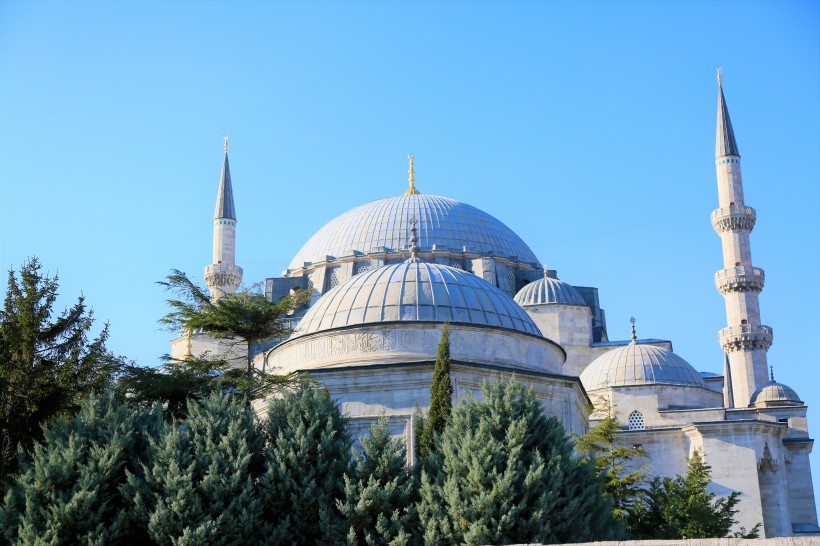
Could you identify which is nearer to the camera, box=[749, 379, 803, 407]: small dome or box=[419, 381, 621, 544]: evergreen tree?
box=[419, 381, 621, 544]: evergreen tree

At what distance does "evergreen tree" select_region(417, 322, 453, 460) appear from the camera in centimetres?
1352

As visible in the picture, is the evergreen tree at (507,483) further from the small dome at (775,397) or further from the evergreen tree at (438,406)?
the small dome at (775,397)

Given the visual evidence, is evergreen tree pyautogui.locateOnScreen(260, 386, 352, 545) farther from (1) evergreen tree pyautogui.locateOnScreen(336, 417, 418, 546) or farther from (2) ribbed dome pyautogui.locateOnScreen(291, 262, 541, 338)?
(2) ribbed dome pyautogui.locateOnScreen(291, 262, 541, 338)

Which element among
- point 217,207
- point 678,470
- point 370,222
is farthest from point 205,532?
point 217,207

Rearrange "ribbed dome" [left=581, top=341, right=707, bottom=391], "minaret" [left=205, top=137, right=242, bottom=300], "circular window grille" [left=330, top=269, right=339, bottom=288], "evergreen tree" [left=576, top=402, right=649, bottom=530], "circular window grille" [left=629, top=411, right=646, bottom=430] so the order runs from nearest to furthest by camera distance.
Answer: "evergreen tree" [left=576, top=402, right=649, bottom=530] < "circular window grille" [left=629, top=411, right=646, bottom=430] < "ribbed dome" [left=581, top=341, right=707, bottom=391] < "circular window grille" [left=330, top=269, right=339, bottom=288] < "minaret" [left=205, top=137, right=242, bottom=300]

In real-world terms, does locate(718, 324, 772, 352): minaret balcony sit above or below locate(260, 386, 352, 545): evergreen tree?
above

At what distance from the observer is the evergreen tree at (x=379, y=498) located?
479 inches

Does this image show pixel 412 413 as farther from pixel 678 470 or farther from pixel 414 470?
pixel 678 470

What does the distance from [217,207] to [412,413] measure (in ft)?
65.3

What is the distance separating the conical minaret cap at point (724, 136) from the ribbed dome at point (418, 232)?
5.85 meters

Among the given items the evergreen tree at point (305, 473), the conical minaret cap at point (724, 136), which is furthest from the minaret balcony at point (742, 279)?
the evergreen tree at point (305, 473)

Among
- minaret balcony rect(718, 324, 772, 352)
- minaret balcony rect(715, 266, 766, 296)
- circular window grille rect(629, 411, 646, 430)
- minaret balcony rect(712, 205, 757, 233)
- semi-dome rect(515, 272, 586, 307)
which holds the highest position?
minaret balcony rect(712, 205, 757, 233)

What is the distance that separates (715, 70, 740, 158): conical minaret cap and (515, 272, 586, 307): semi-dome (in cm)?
654

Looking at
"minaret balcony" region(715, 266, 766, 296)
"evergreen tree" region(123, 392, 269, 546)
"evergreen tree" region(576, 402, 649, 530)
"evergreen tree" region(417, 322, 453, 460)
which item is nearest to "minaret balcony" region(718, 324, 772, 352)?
"minaret balcony" region(715, 266, 766, 296)
